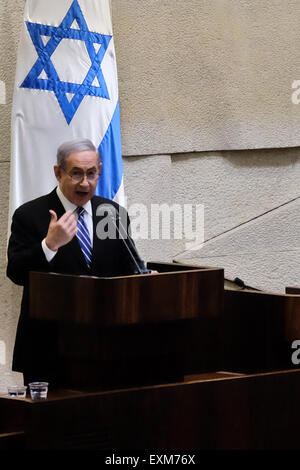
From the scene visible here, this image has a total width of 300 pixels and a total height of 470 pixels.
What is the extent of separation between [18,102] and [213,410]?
2083 millimetres

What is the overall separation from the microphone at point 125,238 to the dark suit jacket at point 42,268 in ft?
0.09

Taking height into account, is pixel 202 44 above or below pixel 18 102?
above

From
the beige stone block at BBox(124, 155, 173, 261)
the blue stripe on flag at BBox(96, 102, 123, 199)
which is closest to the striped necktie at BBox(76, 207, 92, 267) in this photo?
the blue stripe on flag at BBox(96, 102, 123, 199)

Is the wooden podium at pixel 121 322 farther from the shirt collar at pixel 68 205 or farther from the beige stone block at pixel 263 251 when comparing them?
the beige stone block at pixel 263 251

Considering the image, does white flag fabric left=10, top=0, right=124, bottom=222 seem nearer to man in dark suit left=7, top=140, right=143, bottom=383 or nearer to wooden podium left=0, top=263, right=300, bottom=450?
man in dark suit left=7, top=140, right=143, bottom=383

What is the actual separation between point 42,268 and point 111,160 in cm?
173

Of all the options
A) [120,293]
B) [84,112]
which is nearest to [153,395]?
[120,293]

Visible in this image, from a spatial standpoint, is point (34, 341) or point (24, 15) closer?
point (34, 341)

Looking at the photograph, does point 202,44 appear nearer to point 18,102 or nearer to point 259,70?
point 259,70

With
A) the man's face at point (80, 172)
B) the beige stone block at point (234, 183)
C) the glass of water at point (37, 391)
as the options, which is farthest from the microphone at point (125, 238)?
the beige stone block at point (234, 183)

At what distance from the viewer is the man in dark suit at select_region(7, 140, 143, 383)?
9.86ft

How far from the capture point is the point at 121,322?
107 inches

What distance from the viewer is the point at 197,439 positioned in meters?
2.90

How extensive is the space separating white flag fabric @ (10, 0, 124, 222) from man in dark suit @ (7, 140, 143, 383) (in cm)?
119
